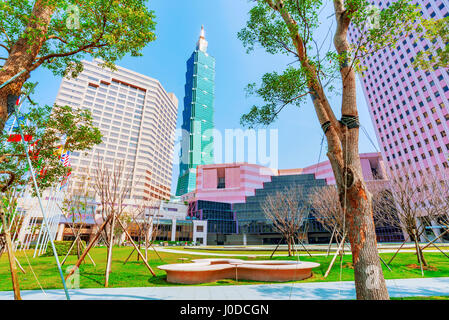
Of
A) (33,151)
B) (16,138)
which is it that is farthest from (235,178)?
(33,151)

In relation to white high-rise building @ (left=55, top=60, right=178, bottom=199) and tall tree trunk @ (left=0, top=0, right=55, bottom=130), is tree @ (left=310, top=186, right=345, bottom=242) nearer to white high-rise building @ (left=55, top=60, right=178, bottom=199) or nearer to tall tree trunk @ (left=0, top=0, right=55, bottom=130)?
tall tree trunk @ (left=0, top=0, right=55, bottom=130)

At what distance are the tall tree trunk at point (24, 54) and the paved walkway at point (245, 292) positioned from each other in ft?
18.9

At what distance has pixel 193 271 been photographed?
913 centimetres

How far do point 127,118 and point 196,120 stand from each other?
86.9 metres

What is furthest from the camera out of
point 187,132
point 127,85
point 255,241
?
point 187,132

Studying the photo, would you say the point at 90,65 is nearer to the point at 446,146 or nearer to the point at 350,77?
the point at 350,77

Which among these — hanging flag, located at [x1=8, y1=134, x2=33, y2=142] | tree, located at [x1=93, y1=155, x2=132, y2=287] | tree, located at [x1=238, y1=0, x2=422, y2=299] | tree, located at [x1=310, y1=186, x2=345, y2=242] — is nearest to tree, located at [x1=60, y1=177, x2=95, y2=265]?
tree, located at [x1=93, y1=155, x2=132, y2=287]

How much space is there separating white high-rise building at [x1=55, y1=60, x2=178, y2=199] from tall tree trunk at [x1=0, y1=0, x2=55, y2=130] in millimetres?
79988

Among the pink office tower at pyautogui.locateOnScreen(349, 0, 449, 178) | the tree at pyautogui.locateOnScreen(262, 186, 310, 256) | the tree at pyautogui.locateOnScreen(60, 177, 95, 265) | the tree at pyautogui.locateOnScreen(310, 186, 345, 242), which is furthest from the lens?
the pink office tower at pyautogui.locateOnScreen(349, 0, 449, 178)

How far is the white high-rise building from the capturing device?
8362 cm

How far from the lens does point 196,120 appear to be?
176250 millimetres

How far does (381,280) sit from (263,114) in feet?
17.5

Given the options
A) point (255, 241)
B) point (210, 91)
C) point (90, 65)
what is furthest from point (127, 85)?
point (210, 91)

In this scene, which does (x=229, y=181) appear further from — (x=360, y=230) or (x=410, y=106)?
(x=360, y=230)
